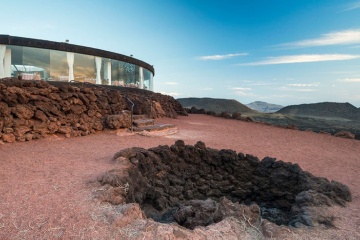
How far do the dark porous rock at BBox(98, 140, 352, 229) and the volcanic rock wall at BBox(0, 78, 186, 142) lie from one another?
369 centimetres

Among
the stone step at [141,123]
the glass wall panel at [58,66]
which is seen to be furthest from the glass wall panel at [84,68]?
the stone step at [141,123]

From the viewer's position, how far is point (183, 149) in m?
7.66

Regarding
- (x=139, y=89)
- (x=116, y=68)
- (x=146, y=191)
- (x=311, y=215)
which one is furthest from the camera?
(x=139, y=89)

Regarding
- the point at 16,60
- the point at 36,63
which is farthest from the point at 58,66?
the point at 16,60

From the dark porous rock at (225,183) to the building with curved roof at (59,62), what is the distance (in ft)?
28.0

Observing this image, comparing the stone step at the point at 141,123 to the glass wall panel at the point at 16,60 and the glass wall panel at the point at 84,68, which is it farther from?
the glass wall panel at the point at 16,60

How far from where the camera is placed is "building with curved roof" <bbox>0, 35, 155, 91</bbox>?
12711mm

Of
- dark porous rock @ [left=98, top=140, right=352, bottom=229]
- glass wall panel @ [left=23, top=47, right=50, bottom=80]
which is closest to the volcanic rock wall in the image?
dark porous rock @ [left=98, top=140, right=352, bottom=229]

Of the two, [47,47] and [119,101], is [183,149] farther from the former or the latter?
[47,47]

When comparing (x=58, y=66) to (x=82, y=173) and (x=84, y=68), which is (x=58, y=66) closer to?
(x=84, y=68)

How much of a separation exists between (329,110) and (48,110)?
35949mm

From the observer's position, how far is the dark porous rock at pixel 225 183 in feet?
15.9

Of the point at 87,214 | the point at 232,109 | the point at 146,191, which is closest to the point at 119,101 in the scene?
the point at 146,191

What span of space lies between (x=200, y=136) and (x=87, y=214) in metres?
8.00
